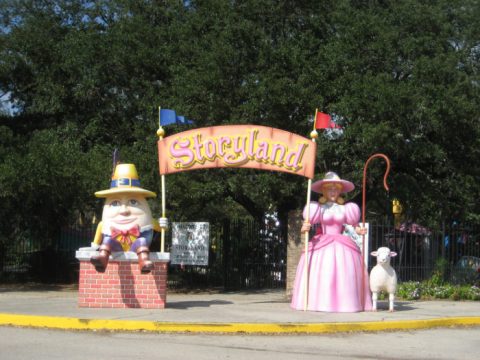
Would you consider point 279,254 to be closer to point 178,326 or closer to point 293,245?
point 293,245

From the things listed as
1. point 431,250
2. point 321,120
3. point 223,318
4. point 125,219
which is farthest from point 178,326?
point 431,250

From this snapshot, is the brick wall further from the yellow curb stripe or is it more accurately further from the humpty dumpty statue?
the yellow curb stripe

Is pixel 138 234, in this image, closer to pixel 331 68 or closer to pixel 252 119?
pixel 252 119

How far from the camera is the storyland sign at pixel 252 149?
44.8 ft

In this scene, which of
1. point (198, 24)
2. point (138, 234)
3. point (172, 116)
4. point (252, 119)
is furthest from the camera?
point (198, 24)

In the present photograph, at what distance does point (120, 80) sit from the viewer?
2162 cm

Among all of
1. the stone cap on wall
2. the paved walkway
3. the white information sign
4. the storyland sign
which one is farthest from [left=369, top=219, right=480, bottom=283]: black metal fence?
the stone cap on wall

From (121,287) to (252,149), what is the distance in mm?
3644

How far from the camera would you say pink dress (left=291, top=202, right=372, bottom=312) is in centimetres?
1317

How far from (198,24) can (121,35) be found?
2.44 m

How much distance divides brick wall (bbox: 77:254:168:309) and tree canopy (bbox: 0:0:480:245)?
5.35 meters

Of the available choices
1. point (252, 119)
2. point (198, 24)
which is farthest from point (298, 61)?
point (198, 24)

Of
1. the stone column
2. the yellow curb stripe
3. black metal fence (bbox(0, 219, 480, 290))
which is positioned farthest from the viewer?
black metal fence (bbox(0, 219, 480, 290))

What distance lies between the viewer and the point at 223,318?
38.6 feet
